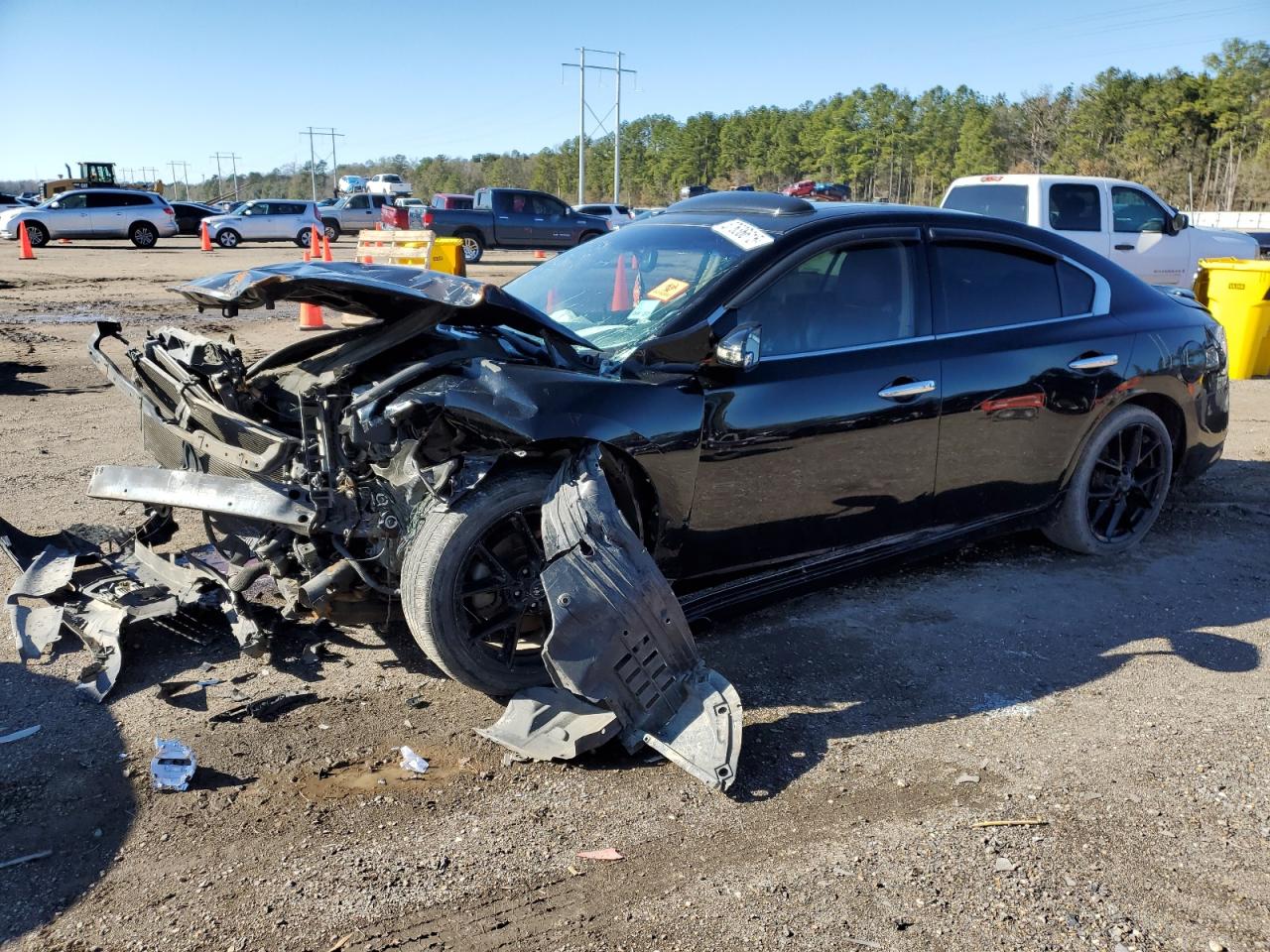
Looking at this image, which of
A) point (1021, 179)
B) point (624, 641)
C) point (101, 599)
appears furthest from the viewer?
point (1021, 179)

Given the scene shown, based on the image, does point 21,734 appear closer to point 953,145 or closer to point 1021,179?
point 1021,179

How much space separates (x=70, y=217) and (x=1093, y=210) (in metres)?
28.8

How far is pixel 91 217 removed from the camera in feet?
100

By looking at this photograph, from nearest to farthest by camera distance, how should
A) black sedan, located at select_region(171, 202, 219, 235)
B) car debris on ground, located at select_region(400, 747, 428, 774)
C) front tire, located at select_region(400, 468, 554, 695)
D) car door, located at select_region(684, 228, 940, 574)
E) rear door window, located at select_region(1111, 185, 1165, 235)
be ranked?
car debris on ground, located at select_region(400, 747, 428, 774), front tire, located at select_region(400, 468, 554, 695), car door, located at select_region(684, 228, 940, 574), rear door window, located at select_region(1111, 185, 1165, 235), black sedan, located at select_region(171, 202, 219, 235)

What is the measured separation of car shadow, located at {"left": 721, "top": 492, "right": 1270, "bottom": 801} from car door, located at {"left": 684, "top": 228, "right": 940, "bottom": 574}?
0.41 metres

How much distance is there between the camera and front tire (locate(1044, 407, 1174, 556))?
5145 millimetres

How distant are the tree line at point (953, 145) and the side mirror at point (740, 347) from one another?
178 ft

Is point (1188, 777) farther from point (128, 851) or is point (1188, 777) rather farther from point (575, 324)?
point (128, 851)

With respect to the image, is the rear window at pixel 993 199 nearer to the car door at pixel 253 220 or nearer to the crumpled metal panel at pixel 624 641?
the crumpled metal panel at pixel 624 641

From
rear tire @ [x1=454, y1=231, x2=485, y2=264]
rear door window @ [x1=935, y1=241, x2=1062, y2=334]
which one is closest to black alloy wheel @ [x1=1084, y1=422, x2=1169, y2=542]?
rear door window @ [x1=935, y1=241, x2=1062, y2=334]

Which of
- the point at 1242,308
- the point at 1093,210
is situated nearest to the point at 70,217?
the point at 1093,210

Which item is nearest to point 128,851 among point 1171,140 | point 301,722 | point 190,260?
point 301,722

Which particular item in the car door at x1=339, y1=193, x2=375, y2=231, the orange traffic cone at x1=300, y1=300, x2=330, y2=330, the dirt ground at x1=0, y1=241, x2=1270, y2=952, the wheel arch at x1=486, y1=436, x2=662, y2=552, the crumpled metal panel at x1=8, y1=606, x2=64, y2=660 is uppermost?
the car door at x1=339, y1=193, x2=375, y2=231

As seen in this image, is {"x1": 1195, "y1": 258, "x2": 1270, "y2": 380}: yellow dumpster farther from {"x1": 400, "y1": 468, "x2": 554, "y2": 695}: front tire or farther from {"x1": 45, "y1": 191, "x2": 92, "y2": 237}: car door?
{"x1": 45, "y1": 191, "x2": 92, "y2": 237}: car door
